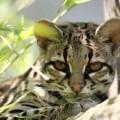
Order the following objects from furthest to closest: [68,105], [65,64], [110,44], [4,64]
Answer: [110,44], [65,64], [68,105], [4,64]

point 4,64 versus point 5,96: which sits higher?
point 4,64

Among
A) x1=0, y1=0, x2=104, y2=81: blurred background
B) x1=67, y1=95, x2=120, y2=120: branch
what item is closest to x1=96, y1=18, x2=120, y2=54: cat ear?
x1=0, y1=0, x2=104, y2=81: blurred background

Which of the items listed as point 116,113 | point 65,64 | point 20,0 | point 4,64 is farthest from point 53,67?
point 20,0

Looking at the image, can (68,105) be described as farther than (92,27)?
No

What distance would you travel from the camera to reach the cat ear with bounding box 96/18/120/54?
2.13 m

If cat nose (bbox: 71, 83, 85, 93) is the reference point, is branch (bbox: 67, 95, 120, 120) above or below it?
above

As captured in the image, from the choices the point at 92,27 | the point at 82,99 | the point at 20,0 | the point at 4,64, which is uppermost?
the point at 20,0

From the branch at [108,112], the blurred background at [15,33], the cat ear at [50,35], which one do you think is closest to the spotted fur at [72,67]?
the cat ear at [50,35]

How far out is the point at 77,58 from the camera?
6.80 feet

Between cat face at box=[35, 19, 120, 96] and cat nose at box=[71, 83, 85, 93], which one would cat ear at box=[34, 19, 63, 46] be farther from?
cat nose at box=[71, 83, 85, 93]

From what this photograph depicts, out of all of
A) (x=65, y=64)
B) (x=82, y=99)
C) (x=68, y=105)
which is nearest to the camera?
(x=68, y=105)

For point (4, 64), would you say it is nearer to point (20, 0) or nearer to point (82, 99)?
point (20, 0)

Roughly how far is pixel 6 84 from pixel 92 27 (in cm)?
50

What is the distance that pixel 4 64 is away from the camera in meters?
1.20
